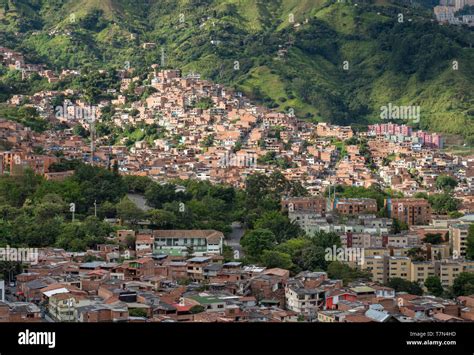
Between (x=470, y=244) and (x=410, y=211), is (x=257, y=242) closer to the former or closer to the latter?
(x=470, y=244)

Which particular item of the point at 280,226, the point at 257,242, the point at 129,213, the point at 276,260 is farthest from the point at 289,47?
the point at 276,260

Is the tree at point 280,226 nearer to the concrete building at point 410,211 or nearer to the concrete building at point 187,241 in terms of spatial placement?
the concrete building at point 187,241

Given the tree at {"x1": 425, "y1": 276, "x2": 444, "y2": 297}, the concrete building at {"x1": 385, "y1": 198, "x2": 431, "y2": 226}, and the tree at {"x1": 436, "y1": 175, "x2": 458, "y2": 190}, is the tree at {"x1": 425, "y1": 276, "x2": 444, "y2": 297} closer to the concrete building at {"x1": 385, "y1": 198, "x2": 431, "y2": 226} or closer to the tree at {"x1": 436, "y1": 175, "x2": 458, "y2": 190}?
the concrete building at {"x1": 385, "y1": 198, "x2": 431, "y2": 226}

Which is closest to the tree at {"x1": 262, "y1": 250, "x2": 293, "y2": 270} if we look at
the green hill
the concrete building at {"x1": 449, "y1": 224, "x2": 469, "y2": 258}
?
the concrete building at {"x1": 449, "y1": 224, "x2": 469, "y2": 258}

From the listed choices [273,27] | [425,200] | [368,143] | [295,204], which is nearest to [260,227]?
[295,204]

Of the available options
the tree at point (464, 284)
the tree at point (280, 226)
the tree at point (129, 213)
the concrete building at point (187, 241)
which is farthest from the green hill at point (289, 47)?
the tree at point (464, 284)
